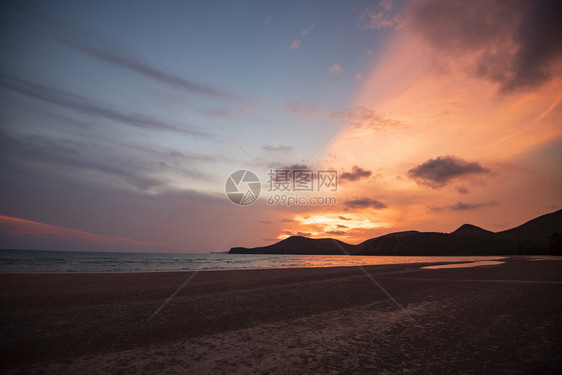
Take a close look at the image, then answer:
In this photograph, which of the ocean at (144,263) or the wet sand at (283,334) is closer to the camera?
the wet sand at (283,334)

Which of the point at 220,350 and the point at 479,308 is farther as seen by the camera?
the point at 479,308

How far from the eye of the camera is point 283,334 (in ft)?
22.6

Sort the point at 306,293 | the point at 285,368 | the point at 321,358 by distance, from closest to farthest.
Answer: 1. the point at 285,368
2. the point at 321,358
3. the point at 306,293

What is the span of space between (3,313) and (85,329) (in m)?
4.26

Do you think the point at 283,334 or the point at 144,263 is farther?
the point at 144,263

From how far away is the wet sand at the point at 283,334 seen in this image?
4910 millimetres

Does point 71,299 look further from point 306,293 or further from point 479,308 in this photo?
point 479,308

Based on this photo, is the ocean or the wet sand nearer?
the wet sand

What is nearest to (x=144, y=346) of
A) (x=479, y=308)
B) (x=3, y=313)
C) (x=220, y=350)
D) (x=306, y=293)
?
(x=220, y=350)

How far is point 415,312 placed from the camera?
9.20 m

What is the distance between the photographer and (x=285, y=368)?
4.77 m

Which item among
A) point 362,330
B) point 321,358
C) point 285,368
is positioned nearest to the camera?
point 285,368

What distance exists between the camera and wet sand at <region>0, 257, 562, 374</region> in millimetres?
4910

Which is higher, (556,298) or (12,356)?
(556,298)
